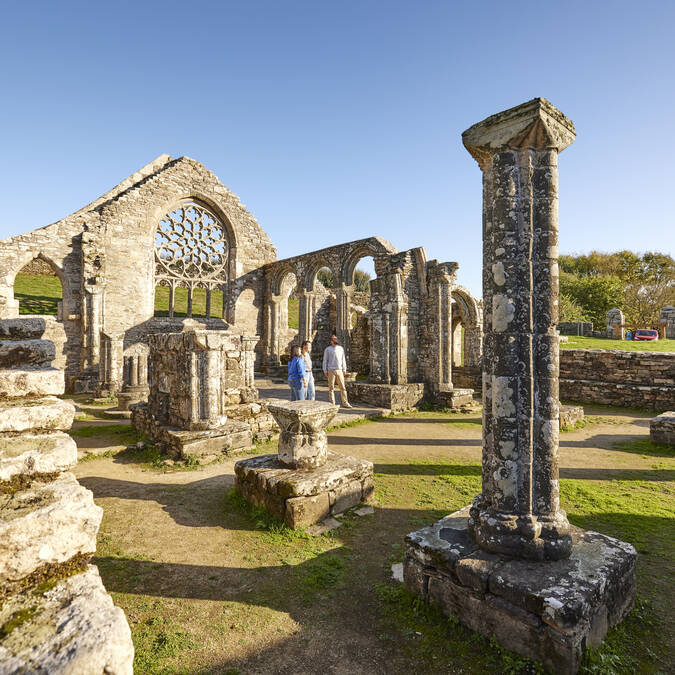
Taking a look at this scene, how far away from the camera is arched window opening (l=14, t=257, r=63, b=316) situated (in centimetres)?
2155

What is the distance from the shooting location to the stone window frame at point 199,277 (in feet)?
51.5

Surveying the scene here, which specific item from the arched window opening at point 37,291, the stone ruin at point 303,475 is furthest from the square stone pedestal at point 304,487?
the arched window opening at point 37,291

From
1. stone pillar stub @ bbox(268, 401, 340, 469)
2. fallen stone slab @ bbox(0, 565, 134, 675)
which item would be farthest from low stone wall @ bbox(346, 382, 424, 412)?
fallen stone slab @ bbox(0, 565, 134, 675)

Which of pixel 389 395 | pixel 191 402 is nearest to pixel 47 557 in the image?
pixel 191 402

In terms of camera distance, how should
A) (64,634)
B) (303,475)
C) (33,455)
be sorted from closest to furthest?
(64,634) → (33,455) → (303,475)

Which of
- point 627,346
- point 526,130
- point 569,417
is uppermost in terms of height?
point 526,130

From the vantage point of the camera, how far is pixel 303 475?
4.22 metres

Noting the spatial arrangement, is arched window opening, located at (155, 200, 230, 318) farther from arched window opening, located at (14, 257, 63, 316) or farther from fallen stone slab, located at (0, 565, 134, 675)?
fallen stone slab, located at (0, 565, 134, 675)

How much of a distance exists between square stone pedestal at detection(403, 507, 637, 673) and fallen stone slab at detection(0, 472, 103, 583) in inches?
83.1

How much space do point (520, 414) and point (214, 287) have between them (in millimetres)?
16054

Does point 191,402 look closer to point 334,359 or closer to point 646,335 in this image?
point 334,359

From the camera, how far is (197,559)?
3.40m

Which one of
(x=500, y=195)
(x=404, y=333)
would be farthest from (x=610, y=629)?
(x=404, y=333)

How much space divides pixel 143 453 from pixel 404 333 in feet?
22.7
